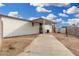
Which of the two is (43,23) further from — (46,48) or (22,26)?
(46,48)

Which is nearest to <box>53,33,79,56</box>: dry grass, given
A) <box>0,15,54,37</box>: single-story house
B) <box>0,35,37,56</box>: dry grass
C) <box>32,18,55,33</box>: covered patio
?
<box>32,18,55,33</box>: covered patio

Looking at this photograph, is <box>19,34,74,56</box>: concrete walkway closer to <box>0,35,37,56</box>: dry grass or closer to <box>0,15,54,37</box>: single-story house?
<box>0,35,37,56</box>: dry grass

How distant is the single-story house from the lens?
923 centimetres

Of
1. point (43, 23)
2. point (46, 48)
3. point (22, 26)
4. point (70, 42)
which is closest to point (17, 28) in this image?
point (22, 26)

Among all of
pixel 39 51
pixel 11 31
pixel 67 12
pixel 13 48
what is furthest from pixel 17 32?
pixel 67 12

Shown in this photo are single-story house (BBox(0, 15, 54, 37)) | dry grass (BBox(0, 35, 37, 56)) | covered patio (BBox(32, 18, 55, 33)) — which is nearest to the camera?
dry grass (BBox(0, 35, 37, 56))

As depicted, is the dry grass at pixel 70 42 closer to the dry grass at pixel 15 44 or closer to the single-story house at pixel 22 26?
the single-story house at pixel 22 26

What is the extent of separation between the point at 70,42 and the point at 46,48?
1.21 meters

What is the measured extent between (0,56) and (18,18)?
2115 millimetres

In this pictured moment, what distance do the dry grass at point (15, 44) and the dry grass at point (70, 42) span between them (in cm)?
125

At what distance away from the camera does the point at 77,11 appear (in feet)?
28.3

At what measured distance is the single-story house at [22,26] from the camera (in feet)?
30.3

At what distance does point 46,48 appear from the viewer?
8734 mm

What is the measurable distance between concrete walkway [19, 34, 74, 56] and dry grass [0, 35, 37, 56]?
0.77ft
